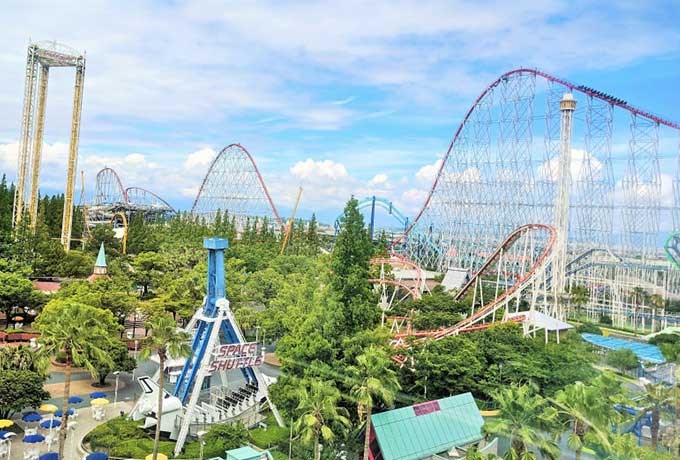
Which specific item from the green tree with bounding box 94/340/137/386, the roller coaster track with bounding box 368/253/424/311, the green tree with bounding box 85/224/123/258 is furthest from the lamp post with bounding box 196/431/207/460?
the green tree with bounding box 85/224/123/258

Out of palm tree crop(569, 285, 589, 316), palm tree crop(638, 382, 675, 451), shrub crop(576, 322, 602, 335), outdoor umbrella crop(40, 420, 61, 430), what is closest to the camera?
palm tree crop(638, 382, 675, 451)

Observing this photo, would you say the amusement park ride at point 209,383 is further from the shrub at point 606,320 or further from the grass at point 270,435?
the shrub at point 606,320

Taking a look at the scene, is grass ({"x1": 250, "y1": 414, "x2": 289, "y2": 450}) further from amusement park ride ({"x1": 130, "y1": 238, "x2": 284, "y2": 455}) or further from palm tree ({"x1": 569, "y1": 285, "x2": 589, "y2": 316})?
palm tree ({"x1": 569, "y1": 285, "x2": 589, "y2": 316})

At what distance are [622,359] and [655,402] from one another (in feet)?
3.88

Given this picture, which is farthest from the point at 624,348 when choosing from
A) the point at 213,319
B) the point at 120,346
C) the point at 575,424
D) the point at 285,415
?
the point at 120,346

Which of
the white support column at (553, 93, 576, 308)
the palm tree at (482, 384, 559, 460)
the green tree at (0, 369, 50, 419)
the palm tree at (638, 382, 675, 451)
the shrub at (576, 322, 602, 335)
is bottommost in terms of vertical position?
the green tree at (0, 369, 50, 419)

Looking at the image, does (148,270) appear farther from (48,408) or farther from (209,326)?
(209,326)

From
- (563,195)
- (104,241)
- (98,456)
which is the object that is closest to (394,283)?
(563,195)

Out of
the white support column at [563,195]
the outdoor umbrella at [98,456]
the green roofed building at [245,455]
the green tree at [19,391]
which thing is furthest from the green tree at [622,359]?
the green tree at [19,391]

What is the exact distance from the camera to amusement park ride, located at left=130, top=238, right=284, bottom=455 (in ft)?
25.0

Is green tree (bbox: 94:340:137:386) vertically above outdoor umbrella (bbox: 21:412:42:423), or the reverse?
green tree (bbox: 94:340:137:386)

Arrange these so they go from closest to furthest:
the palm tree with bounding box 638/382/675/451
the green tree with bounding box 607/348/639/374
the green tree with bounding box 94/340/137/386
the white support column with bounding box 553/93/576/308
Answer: the palm tree with bounding box 638/382/675/451 → the green tree with bounding box 607/348/639/374 → the green tree with bounding box 94/340/137/386 → the white support column with bounding box 553/93/576/308

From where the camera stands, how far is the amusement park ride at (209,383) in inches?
300

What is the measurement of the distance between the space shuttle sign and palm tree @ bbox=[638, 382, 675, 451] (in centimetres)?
519
